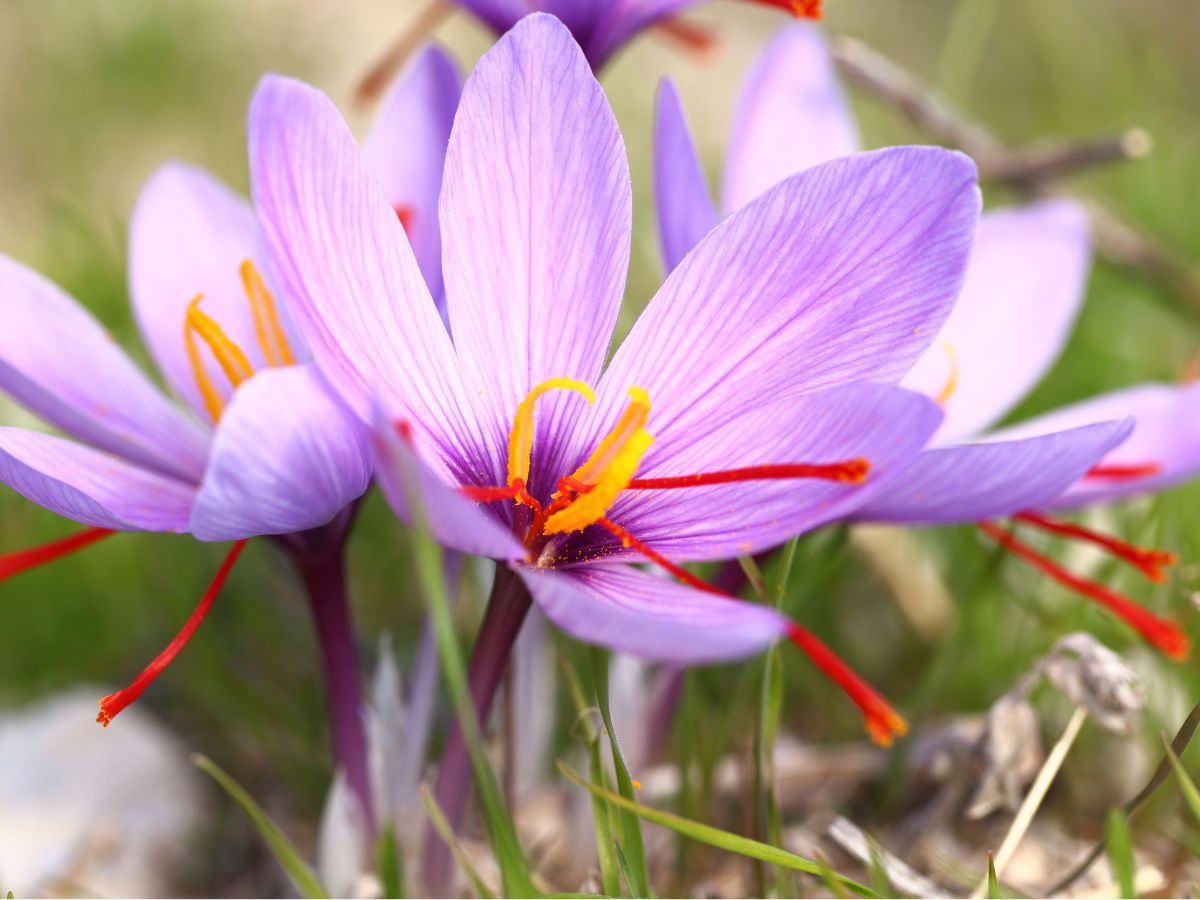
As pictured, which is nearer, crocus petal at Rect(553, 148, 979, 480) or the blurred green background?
crocus petal at Rect(553, 148, 979, 480)

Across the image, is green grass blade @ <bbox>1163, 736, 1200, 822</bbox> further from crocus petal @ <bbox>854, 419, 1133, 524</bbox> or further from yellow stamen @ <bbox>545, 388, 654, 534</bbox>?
yellow stamen @ <bbox>545, 388, 654, 534</bbox>

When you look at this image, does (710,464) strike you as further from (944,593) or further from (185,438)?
(944,593)

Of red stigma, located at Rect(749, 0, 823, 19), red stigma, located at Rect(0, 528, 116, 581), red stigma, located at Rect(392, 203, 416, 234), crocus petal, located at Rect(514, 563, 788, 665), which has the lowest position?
red stigma, located at Rect(0, 528, 116, 581)

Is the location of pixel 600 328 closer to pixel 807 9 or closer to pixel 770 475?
pixel 770 475

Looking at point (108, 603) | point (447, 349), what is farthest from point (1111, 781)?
point (108, 603)

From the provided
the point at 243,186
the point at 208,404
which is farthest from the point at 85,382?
the point at 243,186

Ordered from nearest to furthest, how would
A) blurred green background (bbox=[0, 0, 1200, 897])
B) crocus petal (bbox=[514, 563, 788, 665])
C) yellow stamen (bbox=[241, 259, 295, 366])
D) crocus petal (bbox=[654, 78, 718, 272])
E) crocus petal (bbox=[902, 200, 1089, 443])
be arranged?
crocus petal (bbox=[514, 563, 788, 665]), crocus petal (bbox=[654, 78, 718, 272]), yellow stamen (bbox=[241, 259, 295, 366]), crocus petal (bbox=[902, 200, 1089, 443]), blurred green background (bbox=[0, 0, 1200, 897])

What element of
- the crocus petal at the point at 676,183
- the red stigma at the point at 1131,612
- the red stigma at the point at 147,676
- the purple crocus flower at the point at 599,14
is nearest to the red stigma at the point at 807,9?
the purple crocus flower at the point at 599,14

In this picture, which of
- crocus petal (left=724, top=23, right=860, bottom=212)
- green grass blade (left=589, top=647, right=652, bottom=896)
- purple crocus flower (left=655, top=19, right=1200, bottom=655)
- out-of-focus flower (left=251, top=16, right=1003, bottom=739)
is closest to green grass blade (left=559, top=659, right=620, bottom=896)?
green grass blade (left=589, top=647, right=652, bottom=896)
